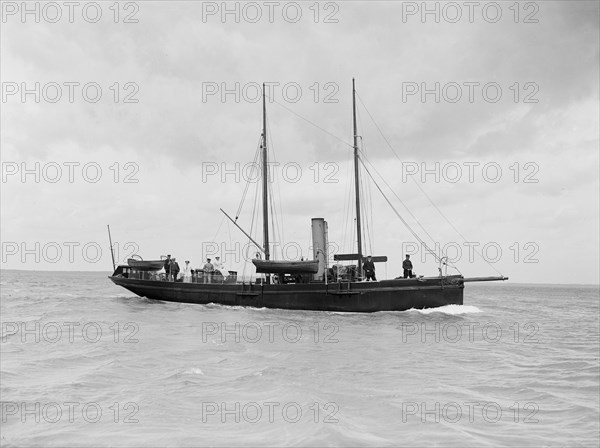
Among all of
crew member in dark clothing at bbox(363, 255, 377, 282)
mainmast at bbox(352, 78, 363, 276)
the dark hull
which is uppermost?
mainmast at bbox(352, 78, 363, 276)

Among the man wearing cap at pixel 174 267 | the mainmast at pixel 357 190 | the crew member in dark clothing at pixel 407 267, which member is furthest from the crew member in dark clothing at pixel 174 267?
the crew member in dark clothing at pixel 407 267

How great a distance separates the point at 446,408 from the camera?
38.3ft

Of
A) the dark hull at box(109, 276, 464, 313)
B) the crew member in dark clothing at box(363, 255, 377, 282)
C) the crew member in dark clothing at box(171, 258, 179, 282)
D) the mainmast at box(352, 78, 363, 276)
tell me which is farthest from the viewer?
the crew member in dark clothing at box(171, 258, 179, 282)

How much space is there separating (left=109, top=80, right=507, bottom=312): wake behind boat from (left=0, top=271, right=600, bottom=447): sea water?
6920 millimetres

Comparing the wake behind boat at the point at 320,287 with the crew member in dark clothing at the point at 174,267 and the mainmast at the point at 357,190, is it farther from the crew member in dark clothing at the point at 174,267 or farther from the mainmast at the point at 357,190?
the crew member in dark clothing at the point at 174,267

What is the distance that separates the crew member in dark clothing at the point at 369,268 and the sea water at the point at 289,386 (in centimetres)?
869

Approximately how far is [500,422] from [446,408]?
1.17 metres

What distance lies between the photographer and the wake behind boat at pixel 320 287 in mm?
33438

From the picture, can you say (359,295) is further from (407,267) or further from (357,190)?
(357,190)

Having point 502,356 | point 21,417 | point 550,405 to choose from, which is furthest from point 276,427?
point 502,356

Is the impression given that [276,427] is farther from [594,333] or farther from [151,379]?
[594,333]

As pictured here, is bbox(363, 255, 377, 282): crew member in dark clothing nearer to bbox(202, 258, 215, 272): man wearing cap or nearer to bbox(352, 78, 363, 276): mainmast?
bbox(352, 78, 363, 276): mainmast

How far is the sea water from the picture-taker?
963 cm

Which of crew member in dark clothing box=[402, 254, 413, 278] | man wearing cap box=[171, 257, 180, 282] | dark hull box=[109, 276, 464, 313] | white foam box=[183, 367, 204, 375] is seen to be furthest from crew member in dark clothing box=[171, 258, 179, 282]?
white foam box=[183, 367, 204, 375]
